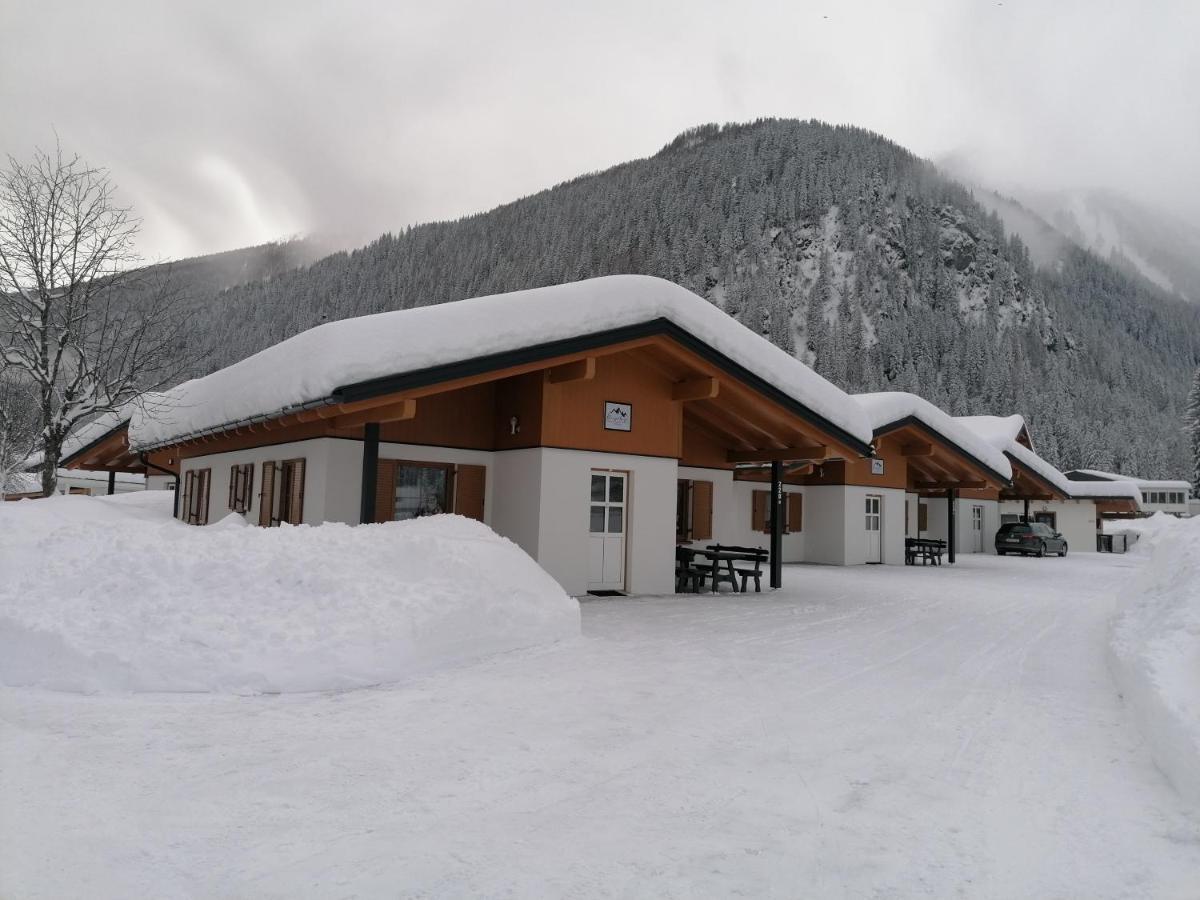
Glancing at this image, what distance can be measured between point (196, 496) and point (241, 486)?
12.3 feet

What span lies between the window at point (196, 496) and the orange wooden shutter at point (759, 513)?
1389 cm

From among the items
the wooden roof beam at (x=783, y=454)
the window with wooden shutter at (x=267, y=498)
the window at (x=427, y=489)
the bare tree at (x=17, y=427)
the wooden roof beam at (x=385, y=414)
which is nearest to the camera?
the wooden roof beam at (x=385, y=414)

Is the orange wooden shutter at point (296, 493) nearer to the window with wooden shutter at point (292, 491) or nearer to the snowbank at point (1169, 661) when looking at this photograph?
the window with wooden shutter at point (292, 491)

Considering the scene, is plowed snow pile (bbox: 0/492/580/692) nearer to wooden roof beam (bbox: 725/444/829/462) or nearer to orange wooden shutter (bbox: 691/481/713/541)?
wooden roof beam (bbox: 725/444/829/462)

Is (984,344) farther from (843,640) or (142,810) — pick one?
(142,810)

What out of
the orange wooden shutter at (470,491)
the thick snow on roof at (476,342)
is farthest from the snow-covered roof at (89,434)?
the orange wooden shutter at (470,491)

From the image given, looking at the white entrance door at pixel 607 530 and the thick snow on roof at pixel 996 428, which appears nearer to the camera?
the white entrance door at pixel 607 530

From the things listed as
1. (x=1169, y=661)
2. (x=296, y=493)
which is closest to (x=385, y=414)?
(x=296, y=493)

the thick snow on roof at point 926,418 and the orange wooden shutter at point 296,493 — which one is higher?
the thick snow on roof at point 926,418

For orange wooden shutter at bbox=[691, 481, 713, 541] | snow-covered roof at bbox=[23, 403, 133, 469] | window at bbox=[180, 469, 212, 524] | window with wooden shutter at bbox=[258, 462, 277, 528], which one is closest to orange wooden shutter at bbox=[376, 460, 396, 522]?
window with wooden shutter at bbox=[258, 462, 277, 528]

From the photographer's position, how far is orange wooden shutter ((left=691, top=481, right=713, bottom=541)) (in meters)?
18.1

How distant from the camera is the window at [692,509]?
18047 mm

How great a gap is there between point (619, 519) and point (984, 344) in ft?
376

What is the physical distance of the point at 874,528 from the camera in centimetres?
A: 2569
